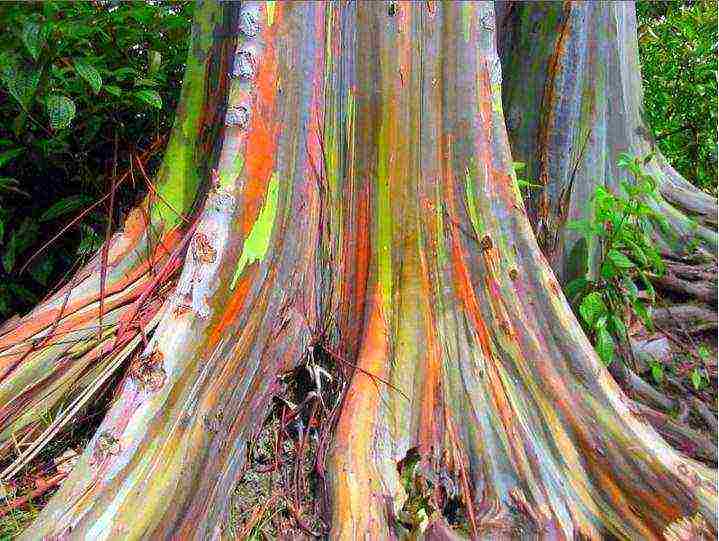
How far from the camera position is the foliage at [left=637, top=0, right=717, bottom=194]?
4.73 metres

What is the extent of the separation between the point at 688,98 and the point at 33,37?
3995mm

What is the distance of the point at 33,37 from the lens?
2.51 metres

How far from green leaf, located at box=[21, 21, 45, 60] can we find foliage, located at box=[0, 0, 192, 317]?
0.62 ft

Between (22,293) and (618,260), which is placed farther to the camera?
(22,293)

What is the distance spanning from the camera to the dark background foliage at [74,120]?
277 centimetres

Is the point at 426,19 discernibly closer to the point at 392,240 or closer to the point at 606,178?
the point at 392,240

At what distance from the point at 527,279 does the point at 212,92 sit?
130cm

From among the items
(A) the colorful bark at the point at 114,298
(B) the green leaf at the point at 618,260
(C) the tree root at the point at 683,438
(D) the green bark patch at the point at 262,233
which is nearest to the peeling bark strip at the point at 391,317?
(D) the green bark patch at the point at 262,233

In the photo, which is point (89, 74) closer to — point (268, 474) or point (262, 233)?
point (262, 233)

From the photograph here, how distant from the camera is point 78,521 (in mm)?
1824

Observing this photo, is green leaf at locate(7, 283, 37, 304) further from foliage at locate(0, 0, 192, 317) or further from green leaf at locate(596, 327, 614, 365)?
green leaf at locate(596, 327, 614, 365)

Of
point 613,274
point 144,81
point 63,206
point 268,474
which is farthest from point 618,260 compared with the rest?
point 63,206

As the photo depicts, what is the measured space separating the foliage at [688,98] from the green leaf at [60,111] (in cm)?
351

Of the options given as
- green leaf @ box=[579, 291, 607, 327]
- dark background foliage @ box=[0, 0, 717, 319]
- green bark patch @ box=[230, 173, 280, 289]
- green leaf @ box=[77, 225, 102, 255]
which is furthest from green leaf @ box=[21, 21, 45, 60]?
green leaf @ box=[579, 291, 607, 327]
